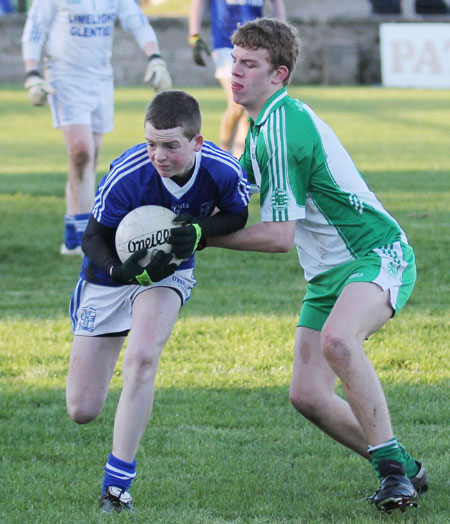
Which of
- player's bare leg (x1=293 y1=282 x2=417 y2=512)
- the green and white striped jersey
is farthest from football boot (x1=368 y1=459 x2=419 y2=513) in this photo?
the green and white striped jersey

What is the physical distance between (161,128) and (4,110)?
2041cm

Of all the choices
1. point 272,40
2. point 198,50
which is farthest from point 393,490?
point 198,50

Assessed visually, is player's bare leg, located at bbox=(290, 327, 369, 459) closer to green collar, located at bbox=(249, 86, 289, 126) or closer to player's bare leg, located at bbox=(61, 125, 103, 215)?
green collar, located at bbox=(249, 86, 289, 126)

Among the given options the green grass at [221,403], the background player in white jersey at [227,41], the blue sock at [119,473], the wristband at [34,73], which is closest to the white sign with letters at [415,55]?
the background player in white jersey at [227,41]

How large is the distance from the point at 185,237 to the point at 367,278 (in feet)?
2.51

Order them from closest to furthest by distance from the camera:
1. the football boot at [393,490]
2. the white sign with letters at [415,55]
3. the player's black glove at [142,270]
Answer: the football boot at [393,490] → the player's black glove at [142,270] → the white sign with letters at [415,55]

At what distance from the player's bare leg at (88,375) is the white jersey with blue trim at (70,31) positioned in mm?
4938

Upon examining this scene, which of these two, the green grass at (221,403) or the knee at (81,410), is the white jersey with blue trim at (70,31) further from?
the knee at (81,410)

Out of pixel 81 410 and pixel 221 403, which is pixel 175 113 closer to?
pixel 81 410

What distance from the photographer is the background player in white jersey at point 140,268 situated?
4.07 m

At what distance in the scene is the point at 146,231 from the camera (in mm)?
4148

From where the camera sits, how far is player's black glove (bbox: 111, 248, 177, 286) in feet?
13.3

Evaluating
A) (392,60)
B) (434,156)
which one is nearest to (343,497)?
(434,156)

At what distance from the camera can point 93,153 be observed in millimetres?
9016
